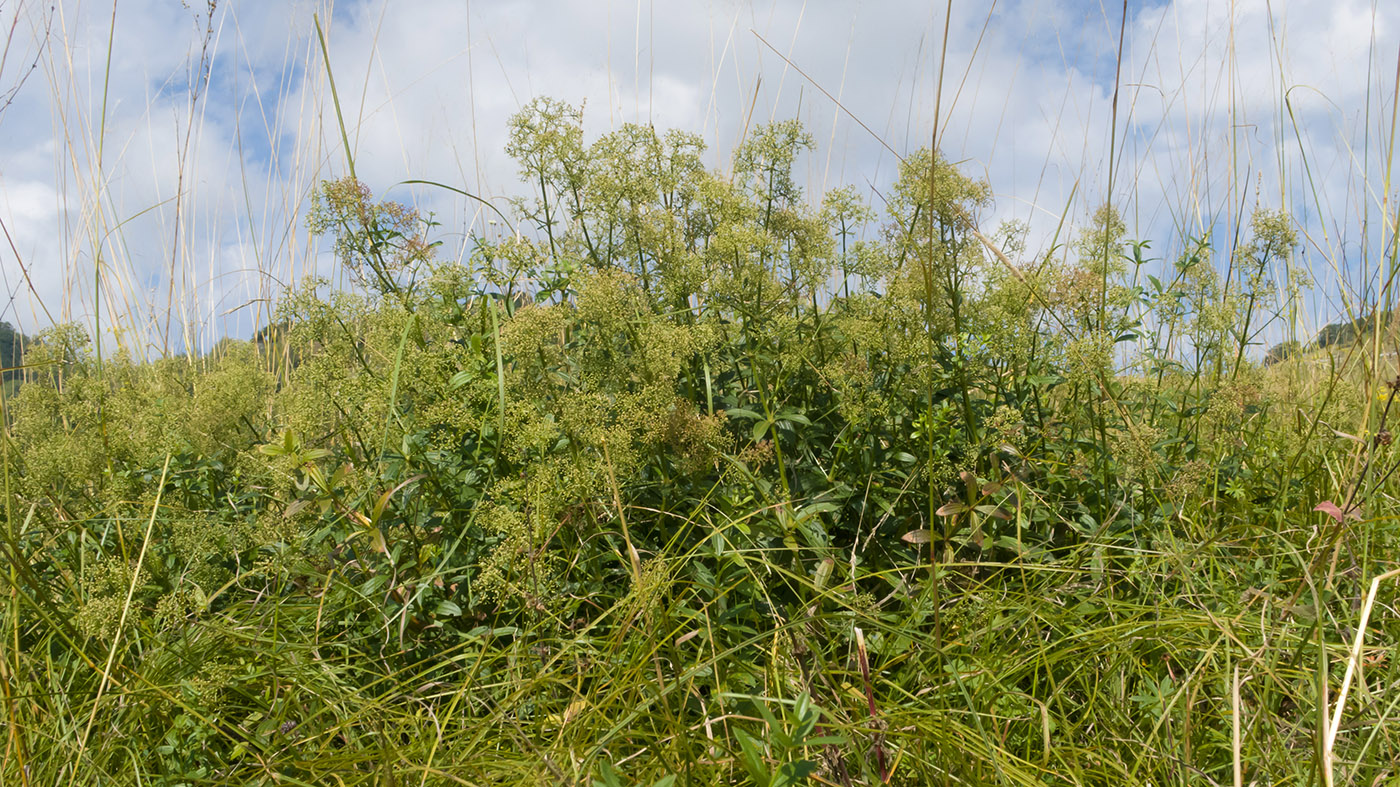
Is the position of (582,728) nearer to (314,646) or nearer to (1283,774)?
(314,646)

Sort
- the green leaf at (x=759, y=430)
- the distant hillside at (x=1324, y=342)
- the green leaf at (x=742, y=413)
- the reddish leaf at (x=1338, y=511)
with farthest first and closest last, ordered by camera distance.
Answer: the distant hillside at (x=1324, y=342)
the green leaf at (x=742, y=413)
the green leaf at (x=759, y=430)
the reddish leaf at (x=1338, y=511)

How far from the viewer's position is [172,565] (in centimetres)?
239

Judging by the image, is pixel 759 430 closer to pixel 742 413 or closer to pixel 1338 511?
pixel 742 413

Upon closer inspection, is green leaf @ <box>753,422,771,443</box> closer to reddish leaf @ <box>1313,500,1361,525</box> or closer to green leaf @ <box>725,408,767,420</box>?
green leaf @ <box>725,408,767,420</box>

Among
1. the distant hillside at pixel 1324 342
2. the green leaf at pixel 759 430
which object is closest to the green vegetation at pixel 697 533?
the green leaf at pixel 759 430

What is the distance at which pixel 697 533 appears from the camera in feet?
7.10

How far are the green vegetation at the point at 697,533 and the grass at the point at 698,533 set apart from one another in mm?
16

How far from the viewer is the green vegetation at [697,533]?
1675mm

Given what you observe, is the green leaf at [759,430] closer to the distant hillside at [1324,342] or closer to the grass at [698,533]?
the grass at [698,533]

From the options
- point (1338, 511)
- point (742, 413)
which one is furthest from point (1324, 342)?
point (742, 413)

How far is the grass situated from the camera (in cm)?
167

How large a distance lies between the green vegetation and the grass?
0.05 feet

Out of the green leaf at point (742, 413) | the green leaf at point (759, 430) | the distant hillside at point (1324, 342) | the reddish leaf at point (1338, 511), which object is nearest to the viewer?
the reddish leaf at point (1338, 511)

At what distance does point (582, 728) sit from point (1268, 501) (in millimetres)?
2291
